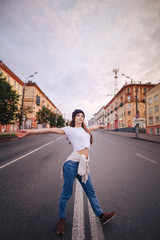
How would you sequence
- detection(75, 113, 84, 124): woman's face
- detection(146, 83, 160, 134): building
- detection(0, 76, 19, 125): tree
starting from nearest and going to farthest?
detection(75, 113, 84, 124): woman's face → detection(0, 76, 19, 125): tree → detection(146, 83, 160, 134): building

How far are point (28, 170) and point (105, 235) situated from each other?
3450 millimetres

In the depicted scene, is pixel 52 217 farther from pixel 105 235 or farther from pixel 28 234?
pixel 105 235

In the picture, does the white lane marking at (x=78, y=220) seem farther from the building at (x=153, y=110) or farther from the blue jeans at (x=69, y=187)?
the building at (x=153, y=110)

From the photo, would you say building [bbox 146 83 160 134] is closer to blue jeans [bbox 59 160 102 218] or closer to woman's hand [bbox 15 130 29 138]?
blue jeans [bbox 59 160 102 218]

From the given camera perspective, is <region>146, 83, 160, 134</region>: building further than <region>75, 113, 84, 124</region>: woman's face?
Yes

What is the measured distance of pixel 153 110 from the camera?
2858 cm

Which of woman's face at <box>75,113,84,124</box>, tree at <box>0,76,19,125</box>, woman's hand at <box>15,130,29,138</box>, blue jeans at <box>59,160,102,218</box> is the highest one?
tree at <box>0,76,19,125</box>

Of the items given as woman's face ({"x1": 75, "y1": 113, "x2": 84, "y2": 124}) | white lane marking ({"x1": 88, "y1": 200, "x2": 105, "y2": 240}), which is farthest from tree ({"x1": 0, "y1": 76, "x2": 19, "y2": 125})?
white lane marking ({"x1": 88, "y1": 200, "x2": 105, "y2": 240})

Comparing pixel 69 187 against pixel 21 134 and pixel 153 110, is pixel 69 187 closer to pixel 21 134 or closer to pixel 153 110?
pixel 21 134

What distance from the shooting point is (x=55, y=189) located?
10.1 ft

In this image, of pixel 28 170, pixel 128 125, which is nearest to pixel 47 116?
pixel 128 125

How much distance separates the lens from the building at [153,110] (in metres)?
26.9

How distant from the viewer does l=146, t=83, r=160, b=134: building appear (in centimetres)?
2688

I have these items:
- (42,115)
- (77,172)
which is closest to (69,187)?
(77,172)
